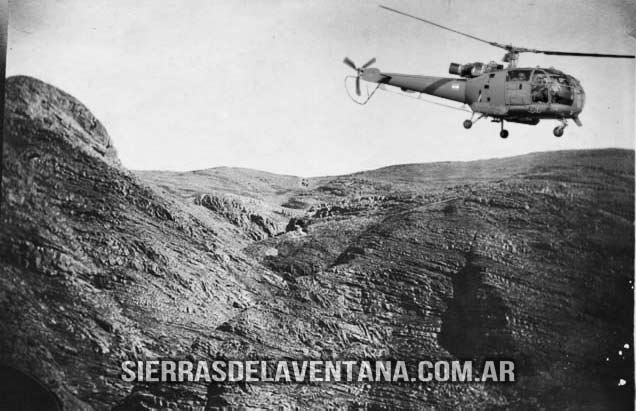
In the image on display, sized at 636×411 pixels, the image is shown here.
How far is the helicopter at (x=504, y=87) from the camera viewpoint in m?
8.55

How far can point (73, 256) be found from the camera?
8.65 meters

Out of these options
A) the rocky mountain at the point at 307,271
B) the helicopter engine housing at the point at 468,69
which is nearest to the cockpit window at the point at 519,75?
the helicopter engine housing at the point at 468,69

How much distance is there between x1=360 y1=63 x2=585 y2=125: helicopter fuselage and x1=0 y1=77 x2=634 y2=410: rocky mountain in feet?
2.30

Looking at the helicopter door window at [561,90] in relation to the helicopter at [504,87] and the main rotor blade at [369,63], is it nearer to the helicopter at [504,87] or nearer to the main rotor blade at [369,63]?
the helicopter at [504,87]

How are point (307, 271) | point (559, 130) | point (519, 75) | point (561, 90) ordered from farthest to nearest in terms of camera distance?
1. point (307, 271)
2. point (559, 130)
3. point (519, 75)
4. point (561, 90)

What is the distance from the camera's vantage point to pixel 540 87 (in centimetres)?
854

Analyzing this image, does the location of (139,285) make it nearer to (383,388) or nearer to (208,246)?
(208,246)

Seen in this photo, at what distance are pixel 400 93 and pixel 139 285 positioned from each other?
3011 mm

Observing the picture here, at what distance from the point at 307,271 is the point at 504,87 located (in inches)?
98.3

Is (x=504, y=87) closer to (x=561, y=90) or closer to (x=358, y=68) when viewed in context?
(x=561, y=90)

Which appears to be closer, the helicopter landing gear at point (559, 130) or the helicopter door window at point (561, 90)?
the helicopter door window at point (561, 90)

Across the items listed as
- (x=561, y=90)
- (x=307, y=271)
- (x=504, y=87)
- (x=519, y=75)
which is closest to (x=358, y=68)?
(x=504, y=87)

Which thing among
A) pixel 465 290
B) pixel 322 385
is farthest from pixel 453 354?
pixel 322 385

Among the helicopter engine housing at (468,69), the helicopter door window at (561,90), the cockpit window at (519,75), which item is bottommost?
the helicopter door window at (561,90)
